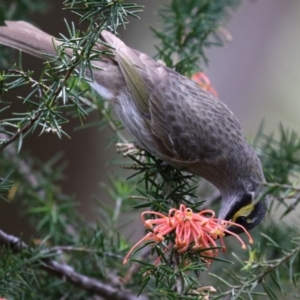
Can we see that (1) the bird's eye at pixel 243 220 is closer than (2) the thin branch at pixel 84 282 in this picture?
No

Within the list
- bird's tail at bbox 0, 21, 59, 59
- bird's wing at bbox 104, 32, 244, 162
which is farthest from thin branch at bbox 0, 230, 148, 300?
bird's tail at bbox 0, 21, 59, 59

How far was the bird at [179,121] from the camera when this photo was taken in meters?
2.70

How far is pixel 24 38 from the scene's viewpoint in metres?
2.77

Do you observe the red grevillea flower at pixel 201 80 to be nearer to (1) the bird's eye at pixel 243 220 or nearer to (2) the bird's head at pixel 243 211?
(2) the bird's head at pixel 243 211

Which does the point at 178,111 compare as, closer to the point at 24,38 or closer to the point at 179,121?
the point at 179,121

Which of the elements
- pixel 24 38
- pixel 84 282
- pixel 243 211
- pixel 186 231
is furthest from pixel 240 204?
pixel 24 38

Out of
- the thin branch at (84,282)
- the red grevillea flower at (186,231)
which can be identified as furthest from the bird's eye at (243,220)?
the red grevillea flower at (186,231)

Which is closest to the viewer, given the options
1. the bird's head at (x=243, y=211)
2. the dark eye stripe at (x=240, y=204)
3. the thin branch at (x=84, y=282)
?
the thin branch at (x=84, y=282)

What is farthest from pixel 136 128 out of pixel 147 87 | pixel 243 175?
pixel 243 175

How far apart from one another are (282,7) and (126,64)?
3.07m

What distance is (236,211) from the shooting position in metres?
2.53

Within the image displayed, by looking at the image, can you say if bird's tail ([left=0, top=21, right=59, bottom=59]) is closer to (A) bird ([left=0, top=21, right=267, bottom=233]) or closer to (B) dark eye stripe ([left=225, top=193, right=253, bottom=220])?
(A) bird ([left=0, top=21, right=267, bottom=233])

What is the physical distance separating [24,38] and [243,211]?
130 centimetres

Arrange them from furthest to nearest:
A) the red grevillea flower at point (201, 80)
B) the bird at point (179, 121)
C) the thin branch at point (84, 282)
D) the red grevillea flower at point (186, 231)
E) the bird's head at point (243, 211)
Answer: the red grevillea flower at point (201, 80) → the bird at point (179, 121) → the bird's head at point (243, 211) → the thin branch at point (84, 282) → the red grevillea flower at point (186, 231)
